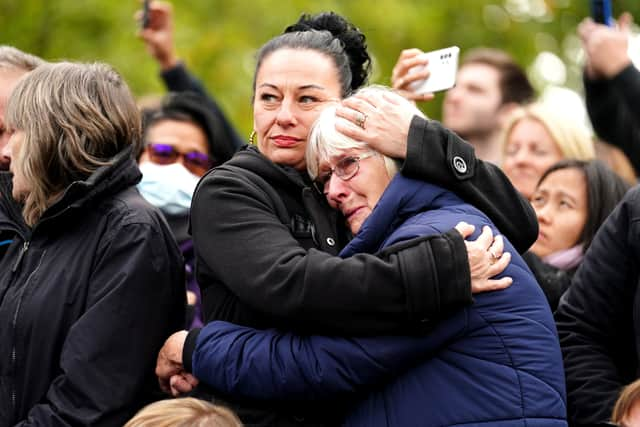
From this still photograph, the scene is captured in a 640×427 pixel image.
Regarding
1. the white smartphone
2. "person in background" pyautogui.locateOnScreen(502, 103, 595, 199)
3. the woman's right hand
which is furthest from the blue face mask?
the woman's right hand

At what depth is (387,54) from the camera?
1027 cm

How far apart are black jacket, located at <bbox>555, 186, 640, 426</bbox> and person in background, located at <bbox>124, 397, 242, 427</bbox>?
1.25 meters

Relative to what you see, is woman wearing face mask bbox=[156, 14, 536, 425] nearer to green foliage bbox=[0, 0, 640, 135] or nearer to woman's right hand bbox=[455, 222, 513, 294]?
woman's right hand bbox=[455, 222, 513, 294]

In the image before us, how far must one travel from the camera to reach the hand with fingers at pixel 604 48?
5.30m

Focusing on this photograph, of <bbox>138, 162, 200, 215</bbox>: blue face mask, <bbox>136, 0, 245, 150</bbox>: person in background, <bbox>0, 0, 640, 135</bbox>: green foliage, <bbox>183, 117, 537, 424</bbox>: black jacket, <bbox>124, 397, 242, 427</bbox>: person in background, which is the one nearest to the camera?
<bbox>183, 117, 537, 424</bbox>: black jacket

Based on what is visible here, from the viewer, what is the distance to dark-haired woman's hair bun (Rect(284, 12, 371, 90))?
4.13 m

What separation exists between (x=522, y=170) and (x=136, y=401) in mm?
2640

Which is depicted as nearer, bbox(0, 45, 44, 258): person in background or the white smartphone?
the white smartphone

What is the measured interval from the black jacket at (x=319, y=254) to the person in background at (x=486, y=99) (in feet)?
9.92

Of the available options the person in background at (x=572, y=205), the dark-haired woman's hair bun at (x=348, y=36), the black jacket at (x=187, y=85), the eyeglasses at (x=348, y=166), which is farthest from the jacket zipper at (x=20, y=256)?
the black jacket at (x=187, y=85)

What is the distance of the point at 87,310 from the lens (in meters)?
3.68

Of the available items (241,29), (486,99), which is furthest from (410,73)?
(241,29)

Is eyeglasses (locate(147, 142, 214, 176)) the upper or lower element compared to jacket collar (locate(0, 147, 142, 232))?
lower

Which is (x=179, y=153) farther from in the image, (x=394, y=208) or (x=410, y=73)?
(x=394, y=208)
